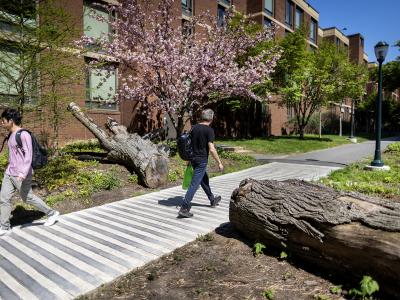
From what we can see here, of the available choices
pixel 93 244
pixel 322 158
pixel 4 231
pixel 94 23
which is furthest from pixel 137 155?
pixel 94 23

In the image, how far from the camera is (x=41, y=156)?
5578 millimetres

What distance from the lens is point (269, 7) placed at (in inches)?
1266

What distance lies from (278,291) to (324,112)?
4343 centimetres

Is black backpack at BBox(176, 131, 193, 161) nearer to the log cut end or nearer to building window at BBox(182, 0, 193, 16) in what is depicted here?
the log cut end

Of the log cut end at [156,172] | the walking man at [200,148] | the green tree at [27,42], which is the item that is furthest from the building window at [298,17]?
the walking man at [200,148]

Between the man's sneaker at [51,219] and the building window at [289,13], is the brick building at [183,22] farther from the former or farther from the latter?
the man's sneaker at [51,219]

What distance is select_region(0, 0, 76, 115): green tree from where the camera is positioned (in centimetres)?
790

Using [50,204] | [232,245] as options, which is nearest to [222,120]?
[50,204]

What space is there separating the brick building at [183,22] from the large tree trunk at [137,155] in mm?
1369

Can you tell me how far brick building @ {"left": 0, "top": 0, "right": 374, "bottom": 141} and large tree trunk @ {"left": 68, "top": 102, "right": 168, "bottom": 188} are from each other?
1369 mm

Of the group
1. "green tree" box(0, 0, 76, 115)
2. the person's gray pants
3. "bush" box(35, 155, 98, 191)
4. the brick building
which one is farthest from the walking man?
the brick building

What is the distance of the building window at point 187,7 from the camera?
23038mm

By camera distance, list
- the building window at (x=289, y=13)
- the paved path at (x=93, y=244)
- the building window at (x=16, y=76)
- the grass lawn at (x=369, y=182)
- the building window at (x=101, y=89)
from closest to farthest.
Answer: the paved path at (x=93, y=244)
the grass lawn at (x=369, y=182)
the building window at (x=16, y=76)
the building window at (x=101, y=89)
the building window at (x=289, y=13)

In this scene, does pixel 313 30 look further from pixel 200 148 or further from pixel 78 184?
pixel 200 148
